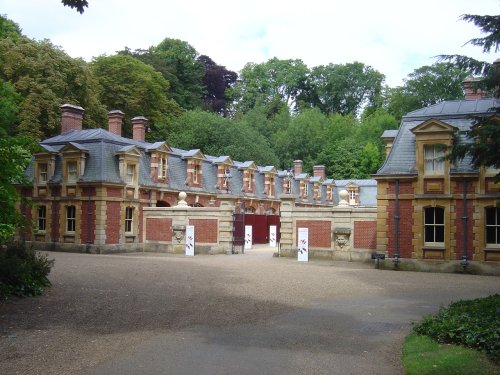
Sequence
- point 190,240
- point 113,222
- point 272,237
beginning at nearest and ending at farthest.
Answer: point 190,240 → point 113,222 → point 272,237

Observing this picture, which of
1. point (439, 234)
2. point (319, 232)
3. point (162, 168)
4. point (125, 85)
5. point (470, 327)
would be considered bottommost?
point (470, 327)

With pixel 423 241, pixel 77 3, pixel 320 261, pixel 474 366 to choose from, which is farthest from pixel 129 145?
pixel 474 366

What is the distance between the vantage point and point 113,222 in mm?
32000

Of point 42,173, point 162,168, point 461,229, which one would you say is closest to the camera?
point 461,229

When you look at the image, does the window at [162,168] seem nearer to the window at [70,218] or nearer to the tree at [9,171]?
the window at [70,218]

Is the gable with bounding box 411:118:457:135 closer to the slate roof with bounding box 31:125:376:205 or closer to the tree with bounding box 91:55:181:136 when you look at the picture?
the slate roof with bounding box 31:125:376:205

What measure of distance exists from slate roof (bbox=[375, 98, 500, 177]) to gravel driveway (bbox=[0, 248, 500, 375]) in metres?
6.29

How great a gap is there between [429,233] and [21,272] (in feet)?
54.0

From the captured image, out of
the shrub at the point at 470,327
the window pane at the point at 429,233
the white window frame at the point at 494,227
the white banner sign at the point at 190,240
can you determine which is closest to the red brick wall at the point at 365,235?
the window pane at the point at 429,233

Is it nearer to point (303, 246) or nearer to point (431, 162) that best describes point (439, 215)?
point (431, 162)

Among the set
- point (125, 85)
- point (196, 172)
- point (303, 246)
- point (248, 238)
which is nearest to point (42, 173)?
point (196, 172)

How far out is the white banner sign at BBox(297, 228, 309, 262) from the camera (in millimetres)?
26750

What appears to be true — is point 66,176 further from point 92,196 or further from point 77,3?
point 77,3

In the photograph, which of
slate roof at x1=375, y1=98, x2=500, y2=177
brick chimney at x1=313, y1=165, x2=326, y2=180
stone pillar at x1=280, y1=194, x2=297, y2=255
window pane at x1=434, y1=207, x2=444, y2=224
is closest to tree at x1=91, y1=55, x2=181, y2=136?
brick chimney at x1=313, y1=165, x2=326, y2=180
